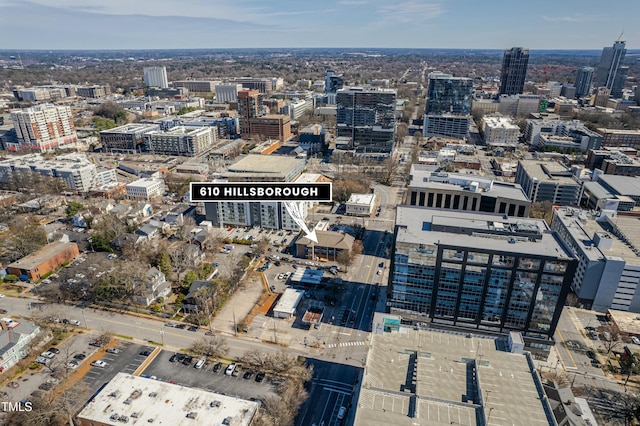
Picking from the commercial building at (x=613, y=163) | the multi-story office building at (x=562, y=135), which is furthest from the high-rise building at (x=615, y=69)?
the commercial building at (x=613, y=163)

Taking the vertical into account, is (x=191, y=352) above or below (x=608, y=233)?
below

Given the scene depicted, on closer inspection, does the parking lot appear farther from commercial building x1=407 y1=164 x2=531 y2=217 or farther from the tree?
commercial building x1=407 y1=164 x2=531 y2=217

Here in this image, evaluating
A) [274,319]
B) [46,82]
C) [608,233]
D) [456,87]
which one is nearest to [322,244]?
[274,319]

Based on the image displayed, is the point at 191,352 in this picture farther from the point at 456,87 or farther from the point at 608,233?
the point at 456,87

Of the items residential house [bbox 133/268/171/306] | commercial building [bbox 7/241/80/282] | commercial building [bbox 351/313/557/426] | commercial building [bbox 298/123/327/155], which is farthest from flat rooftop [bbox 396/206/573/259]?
commercial building [bbox 298/123/327/155]

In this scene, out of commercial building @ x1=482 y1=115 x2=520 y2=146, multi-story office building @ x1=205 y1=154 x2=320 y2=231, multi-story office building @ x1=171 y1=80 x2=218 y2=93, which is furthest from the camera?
multi-story office building @ x1=171 y1=80 x2=218 y2=93
